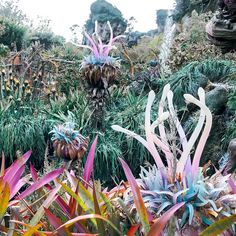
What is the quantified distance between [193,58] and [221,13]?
17.6ft

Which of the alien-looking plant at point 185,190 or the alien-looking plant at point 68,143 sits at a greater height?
the alien-looking plant at point 185,190

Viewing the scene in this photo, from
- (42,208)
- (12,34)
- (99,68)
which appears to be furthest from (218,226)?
(12,34)

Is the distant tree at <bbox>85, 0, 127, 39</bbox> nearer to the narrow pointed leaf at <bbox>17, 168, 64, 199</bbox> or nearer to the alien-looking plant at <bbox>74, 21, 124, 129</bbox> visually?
the alien-looking plant at <bbox>74, 21, 124, 129</bbox>

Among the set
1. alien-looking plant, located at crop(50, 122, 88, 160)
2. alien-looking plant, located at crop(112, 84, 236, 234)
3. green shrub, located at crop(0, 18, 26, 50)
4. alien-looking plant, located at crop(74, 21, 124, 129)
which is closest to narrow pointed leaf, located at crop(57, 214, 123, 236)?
alien-looking plant, located at crop(112, 84, 236, 234)

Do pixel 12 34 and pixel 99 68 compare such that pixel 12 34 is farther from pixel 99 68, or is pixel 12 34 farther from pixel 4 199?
pixel 4 199

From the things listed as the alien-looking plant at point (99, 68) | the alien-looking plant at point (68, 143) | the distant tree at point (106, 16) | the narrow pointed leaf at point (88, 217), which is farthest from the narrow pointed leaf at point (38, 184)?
the distant tree at point (106, 16)

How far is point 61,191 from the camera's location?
2061 mm

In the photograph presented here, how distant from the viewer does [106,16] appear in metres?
22.4

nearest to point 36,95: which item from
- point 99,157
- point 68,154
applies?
point 99,157

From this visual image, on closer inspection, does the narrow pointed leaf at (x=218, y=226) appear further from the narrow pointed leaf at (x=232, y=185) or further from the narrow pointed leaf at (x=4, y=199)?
the narrow pointed leaf at (x=4, y=199)

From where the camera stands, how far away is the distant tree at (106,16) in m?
21.9

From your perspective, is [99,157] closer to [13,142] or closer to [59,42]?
[13,142]

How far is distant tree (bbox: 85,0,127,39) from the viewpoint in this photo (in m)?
21.9

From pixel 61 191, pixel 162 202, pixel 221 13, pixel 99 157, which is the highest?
pixel 221 13
